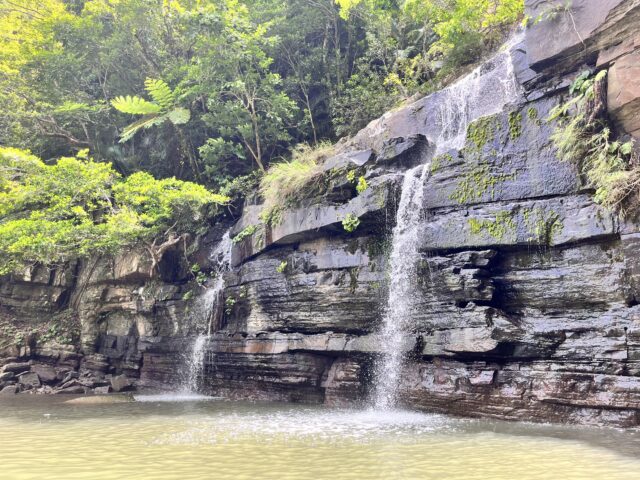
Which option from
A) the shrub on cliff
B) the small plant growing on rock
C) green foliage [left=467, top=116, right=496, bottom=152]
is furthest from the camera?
the shrub on cliff

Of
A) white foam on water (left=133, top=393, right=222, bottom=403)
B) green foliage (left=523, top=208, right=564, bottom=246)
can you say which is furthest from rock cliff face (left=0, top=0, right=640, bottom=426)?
white foam on water (left=133, top=393, right=222, bottom=403)

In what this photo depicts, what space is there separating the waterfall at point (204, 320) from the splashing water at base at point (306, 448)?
4.91 meters

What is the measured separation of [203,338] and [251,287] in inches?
97.2

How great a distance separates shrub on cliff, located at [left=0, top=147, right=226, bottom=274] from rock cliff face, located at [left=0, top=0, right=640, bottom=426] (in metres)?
2.89

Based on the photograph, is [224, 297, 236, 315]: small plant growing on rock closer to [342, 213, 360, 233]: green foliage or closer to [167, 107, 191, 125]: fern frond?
[342, 213, 360, 233]: green foliage

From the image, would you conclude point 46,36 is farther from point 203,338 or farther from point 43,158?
point 203,338

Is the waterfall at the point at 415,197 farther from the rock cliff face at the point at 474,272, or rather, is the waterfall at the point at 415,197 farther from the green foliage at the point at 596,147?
the green foliage at the point at 596,147

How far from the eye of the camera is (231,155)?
66.4ft

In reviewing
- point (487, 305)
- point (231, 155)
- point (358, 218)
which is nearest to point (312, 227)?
point (358, 218)

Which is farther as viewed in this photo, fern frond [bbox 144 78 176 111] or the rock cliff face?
fern frond [bbox 144 78 176 111]

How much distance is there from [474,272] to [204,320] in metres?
9.26

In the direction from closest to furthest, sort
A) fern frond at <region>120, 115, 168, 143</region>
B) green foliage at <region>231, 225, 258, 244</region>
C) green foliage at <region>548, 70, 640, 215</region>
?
green foliage at <region>548, 70, 640, 215</region> → green foliage at <region>231, 225, 258, 244</region> → fern frond at <region>120, 115, 168, 143</region>

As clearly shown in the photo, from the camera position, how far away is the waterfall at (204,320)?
1570cm

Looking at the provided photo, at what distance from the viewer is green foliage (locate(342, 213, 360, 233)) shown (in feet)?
41.3
